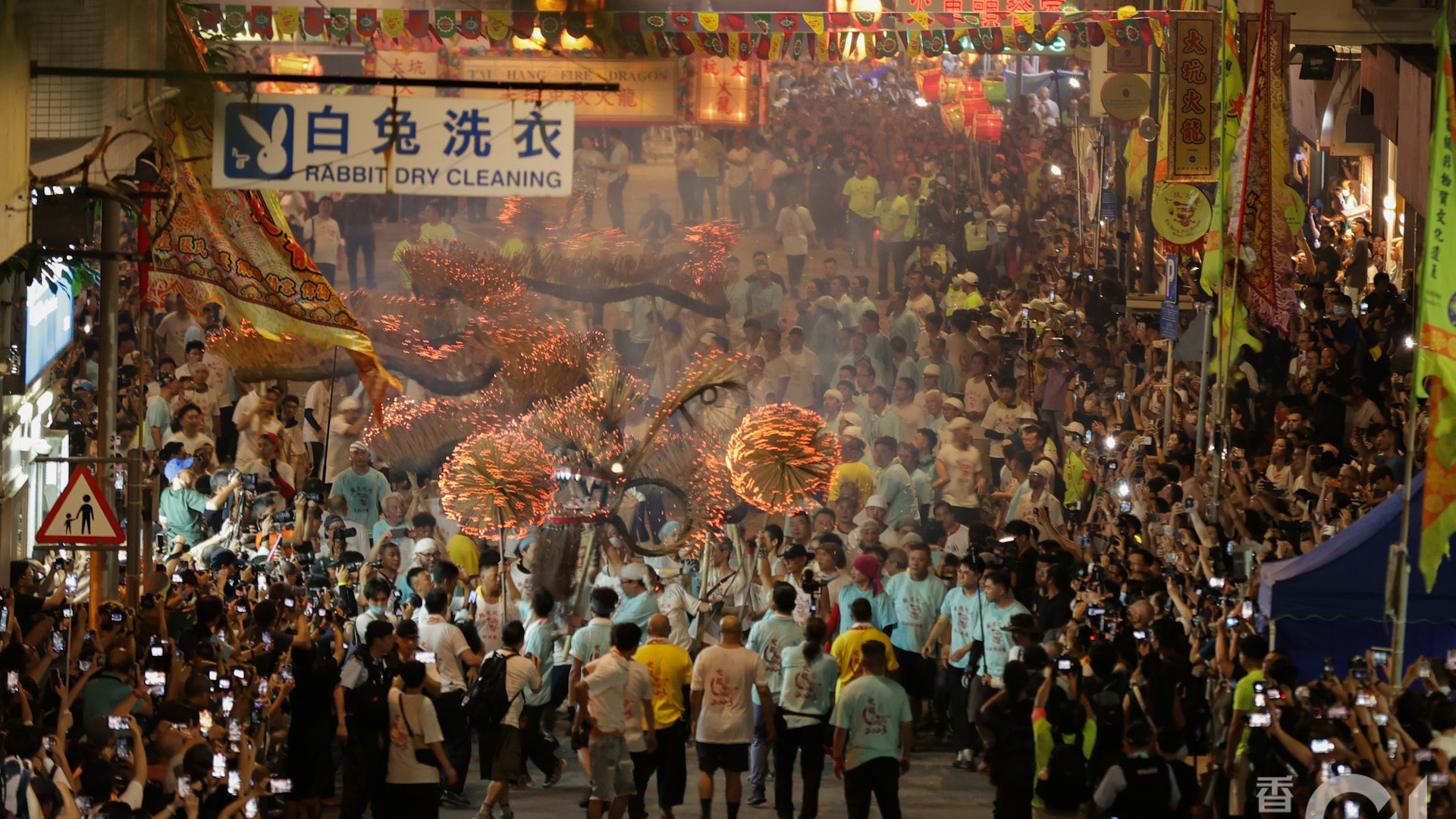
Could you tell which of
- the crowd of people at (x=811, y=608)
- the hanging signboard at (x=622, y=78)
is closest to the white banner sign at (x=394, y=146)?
the crowd of people at (x=811, y=608)

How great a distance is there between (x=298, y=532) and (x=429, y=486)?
2016 millimetres

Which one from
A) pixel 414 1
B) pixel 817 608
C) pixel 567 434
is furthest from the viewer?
pixel 414 1

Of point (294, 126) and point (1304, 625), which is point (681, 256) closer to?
point (294, 126)

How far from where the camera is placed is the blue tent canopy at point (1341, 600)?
1073 cm

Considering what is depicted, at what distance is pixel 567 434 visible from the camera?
14805 millimetres

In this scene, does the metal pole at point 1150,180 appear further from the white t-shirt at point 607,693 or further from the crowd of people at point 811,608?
the white t-shirt at point 607,693

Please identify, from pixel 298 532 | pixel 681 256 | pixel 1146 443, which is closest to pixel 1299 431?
pixel 1146 443

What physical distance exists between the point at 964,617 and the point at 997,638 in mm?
426

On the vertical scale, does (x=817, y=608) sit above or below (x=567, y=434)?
below

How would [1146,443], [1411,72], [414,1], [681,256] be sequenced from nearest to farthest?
[1146,443] → [1411,72] → [681,256] → [414,1]

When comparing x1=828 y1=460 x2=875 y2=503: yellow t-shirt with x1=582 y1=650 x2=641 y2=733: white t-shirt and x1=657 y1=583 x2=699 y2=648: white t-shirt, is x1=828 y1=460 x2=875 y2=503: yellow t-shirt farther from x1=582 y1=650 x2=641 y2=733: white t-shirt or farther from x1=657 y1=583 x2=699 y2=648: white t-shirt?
x1=582 y1=650 x2=641 y2=733: white t-shirt

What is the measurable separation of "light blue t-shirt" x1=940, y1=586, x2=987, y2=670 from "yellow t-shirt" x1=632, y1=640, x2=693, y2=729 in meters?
2.24

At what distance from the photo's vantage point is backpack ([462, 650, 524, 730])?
1209cm

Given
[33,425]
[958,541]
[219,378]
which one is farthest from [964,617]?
[219,378]
